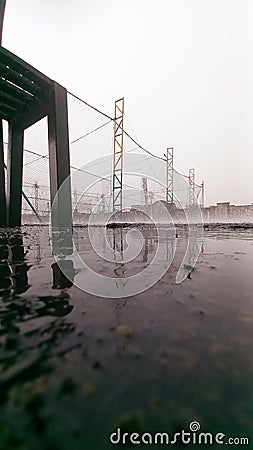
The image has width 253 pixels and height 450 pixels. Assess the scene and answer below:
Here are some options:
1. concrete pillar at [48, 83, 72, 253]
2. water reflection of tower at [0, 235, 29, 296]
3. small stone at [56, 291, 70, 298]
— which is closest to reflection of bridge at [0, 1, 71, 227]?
concrete pillar at [48, 83, 72, 253]

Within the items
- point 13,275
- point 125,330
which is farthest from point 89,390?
point 13,275

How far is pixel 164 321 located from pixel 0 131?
805cm

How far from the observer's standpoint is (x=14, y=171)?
7.25 metres

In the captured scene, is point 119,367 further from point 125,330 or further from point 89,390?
point 125,330

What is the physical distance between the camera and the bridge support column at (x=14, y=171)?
714 cm

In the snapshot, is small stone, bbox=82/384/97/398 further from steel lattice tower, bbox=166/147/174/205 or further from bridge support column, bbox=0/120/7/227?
steel lattice tower, bbox=166/147/174/205

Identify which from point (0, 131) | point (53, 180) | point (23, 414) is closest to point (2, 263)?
point (23, 414)

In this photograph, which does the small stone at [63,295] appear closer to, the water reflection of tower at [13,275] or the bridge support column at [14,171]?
the water reflection of tower at [13,275]

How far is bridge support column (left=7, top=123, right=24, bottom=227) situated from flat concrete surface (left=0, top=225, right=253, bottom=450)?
659cm

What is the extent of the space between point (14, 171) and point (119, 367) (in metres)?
7.81

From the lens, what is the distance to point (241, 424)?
1.90 feet

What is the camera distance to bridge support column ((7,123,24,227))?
714cm

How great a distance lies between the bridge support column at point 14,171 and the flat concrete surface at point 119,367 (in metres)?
6.59

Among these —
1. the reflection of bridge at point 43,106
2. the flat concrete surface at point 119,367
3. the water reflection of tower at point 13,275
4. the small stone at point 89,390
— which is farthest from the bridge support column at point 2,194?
the small stone at point 89,390
